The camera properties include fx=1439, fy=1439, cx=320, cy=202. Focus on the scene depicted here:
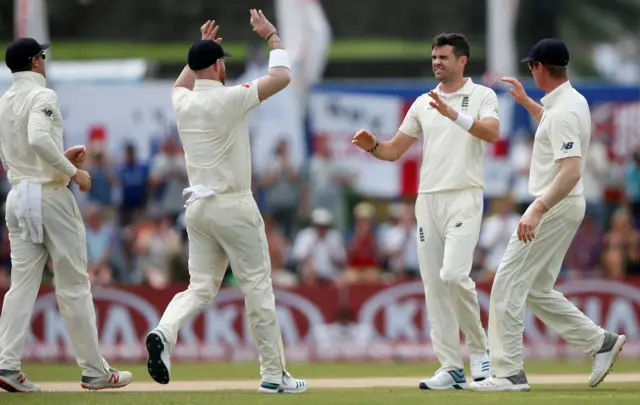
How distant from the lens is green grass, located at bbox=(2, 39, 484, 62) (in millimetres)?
41438

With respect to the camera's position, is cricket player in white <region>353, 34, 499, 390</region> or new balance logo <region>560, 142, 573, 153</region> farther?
cricket player in white <region>353, 34, 499, 390</region>

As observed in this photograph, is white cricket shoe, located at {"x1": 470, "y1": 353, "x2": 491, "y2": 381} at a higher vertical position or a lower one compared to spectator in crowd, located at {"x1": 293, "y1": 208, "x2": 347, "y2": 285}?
higher

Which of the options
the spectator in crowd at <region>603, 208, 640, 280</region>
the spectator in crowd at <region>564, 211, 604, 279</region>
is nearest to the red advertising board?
the spectator in crowd at <region>603, 208, 640, 280</region>

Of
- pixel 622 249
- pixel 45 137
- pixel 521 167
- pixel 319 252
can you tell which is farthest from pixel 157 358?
pixel 521 167

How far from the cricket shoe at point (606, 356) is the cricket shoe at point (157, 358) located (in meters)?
3.26

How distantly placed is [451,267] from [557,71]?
167 cm

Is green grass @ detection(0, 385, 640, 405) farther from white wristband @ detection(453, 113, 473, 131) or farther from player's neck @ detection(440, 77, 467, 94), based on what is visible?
player's neck @ detection(440, 77, 467, 94)

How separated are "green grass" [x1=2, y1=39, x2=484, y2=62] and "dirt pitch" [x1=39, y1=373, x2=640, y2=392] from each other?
2816 centimetres

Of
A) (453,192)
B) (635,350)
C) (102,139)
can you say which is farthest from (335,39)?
(453,192)

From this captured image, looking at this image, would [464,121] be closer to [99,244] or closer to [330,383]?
[330,383]

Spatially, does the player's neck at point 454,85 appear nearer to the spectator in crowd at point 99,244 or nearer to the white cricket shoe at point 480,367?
the white cricket shoe at point 480,367

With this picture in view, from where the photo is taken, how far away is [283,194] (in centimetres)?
1942

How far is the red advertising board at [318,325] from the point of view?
16891 mm

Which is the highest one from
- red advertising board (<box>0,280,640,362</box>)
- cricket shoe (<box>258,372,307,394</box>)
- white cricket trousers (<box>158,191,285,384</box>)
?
white cricket trousers (<box>158,191,285,384</box>)
